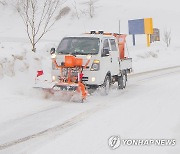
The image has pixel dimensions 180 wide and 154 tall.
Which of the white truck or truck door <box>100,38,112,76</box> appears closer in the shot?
the white truck

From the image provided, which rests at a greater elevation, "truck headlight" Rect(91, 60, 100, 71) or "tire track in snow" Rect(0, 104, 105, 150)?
"truck headlight" Rect(91, 60, 100, 71)

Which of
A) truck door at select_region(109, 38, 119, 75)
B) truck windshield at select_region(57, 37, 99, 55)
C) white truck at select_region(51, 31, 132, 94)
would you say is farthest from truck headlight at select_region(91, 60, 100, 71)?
truck door at select_region(109, 38, 119, 75)

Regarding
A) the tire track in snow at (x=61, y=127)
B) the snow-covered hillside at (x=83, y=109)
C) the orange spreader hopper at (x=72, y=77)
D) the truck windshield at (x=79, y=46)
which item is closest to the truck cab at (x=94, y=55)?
the truck windshield at (x=79, y=46)

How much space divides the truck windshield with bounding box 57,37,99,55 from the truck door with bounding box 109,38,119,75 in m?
1.11

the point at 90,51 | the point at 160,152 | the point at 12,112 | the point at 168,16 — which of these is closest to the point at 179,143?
the point at 160,152

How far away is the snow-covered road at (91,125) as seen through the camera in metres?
6.48

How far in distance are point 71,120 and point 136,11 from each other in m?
55.7

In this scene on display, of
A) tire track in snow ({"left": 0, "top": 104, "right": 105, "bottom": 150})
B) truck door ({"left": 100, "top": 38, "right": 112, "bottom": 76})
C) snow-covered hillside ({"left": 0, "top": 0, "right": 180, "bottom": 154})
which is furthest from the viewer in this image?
truck door ({"left": 100, "top": 38, "right": 112, "bottom": 76})

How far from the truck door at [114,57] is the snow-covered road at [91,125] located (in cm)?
197

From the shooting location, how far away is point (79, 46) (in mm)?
12531

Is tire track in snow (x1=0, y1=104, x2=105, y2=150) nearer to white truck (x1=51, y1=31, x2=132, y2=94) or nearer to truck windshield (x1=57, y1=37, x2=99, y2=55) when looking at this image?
white truck (x1=51, y1=31, x2=132, y2=94)

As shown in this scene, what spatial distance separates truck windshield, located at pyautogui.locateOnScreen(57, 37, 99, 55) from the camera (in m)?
12.3

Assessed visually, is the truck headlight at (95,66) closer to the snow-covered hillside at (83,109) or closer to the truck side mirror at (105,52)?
the truck side mirror at (105,52)

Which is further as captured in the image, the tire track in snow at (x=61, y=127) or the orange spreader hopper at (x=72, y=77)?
the orange spreader hopper at (x=72, y=77)
